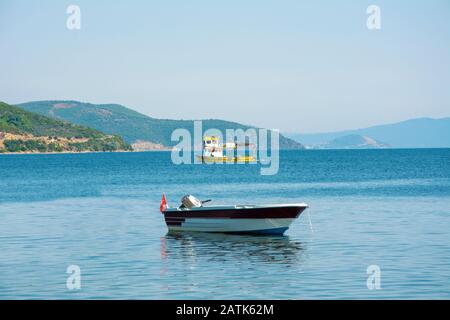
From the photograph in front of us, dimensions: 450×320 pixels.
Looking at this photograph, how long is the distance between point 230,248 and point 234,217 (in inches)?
196

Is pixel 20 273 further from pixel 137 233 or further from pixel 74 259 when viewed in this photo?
pixel 137 233

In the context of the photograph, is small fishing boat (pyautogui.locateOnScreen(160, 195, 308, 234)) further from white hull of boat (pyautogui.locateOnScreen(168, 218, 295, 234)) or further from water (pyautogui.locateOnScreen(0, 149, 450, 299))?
water (pyautogui.locateOnScreen(0, 149, 450, 299))

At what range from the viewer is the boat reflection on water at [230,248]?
34.8 m

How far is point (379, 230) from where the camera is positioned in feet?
145

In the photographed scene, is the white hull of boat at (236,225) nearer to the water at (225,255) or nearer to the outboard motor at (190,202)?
the water at (225,255)

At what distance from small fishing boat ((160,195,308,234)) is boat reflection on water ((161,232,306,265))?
47cm

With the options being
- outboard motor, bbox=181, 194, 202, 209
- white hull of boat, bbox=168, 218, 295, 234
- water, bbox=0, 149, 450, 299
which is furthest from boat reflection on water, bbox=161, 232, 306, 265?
outboard motor, bbox=181, 194, 202, 209

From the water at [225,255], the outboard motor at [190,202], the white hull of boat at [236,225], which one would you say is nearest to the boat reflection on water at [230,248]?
the water at [225,255]

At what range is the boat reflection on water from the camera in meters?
34.8

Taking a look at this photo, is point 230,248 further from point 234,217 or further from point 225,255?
point 234,217

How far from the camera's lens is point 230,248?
38125 mm

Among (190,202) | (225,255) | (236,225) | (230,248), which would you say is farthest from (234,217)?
(225,255)
